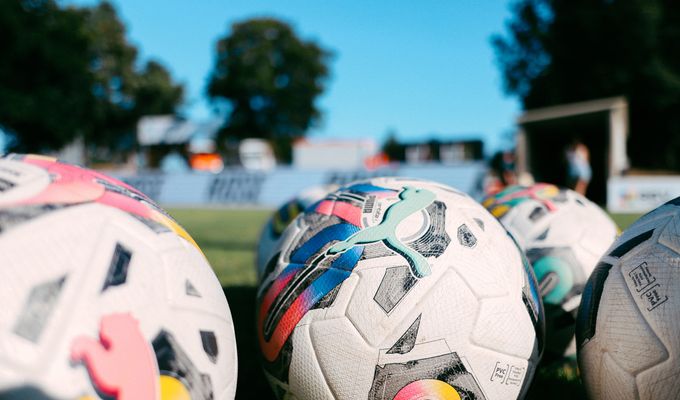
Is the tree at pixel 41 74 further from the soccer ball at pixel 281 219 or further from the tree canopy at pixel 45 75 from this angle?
the soccer ball at pixel 281 219

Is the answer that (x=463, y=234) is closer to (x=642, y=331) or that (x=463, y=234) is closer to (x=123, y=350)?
(x=642, y=331)

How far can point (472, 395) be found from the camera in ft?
6.28

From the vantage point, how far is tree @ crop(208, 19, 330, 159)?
56.3 metres

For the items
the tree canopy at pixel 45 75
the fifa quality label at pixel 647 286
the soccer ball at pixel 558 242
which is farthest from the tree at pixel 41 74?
the fifa quality label at pixel 647 286

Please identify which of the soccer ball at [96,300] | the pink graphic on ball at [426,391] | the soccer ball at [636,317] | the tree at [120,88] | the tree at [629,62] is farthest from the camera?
the tree at [120,88]

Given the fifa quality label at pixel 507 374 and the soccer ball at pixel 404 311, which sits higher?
the soccer ball at pixel 404 311

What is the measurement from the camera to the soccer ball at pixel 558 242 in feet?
9.48

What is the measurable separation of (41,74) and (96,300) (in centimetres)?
3229

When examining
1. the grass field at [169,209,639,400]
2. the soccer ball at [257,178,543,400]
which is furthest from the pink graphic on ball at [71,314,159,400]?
the grass field at [169,209,639,400]

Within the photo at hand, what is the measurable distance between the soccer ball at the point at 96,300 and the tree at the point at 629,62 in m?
29.9

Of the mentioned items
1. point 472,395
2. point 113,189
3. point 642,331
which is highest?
point 113,189

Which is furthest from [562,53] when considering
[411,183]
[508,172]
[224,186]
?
[411,183]

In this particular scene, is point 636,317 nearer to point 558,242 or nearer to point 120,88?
point 558,242

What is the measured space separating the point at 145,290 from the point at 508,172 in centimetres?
924
